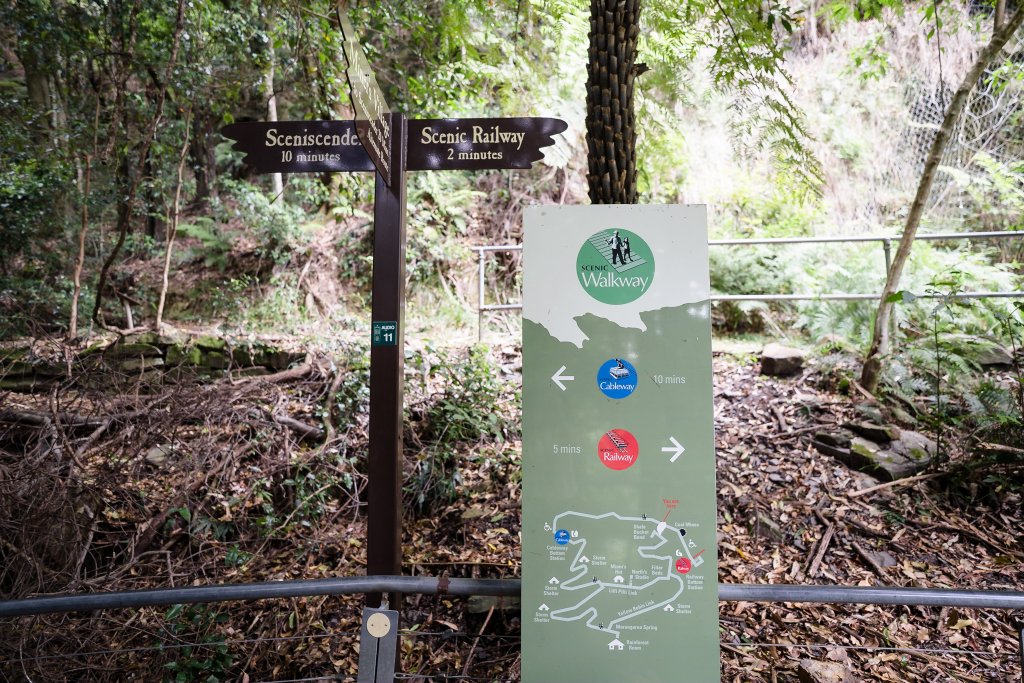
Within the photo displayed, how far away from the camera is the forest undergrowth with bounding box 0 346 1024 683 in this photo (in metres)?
3.45

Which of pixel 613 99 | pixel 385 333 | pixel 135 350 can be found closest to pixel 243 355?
pixel 135 350

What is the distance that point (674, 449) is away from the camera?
2221mm

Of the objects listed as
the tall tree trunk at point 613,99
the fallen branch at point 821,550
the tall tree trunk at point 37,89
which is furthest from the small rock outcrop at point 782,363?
the tall tree trunk at point 37,89

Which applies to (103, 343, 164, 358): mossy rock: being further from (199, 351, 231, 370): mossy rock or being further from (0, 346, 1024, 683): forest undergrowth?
(0, 346, 1024, 683): forest undergrowth

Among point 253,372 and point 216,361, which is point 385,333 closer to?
point 253,372

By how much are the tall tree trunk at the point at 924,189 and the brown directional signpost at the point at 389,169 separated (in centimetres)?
395

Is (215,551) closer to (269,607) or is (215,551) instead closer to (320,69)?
(269,607)

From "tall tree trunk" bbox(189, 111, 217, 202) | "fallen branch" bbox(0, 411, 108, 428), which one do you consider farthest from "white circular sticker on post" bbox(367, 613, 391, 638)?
"tall tree trunk" bbox(189, 111, 217, 202)

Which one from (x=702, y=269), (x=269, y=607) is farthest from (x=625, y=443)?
(x=269, y=607)

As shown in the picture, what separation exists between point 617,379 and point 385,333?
4.53ft

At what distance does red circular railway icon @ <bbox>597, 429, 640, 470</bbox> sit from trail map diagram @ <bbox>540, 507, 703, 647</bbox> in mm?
180

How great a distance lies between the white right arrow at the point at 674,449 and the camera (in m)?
2.22

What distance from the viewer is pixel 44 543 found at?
3.46 m

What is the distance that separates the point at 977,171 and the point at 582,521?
38.7ft
